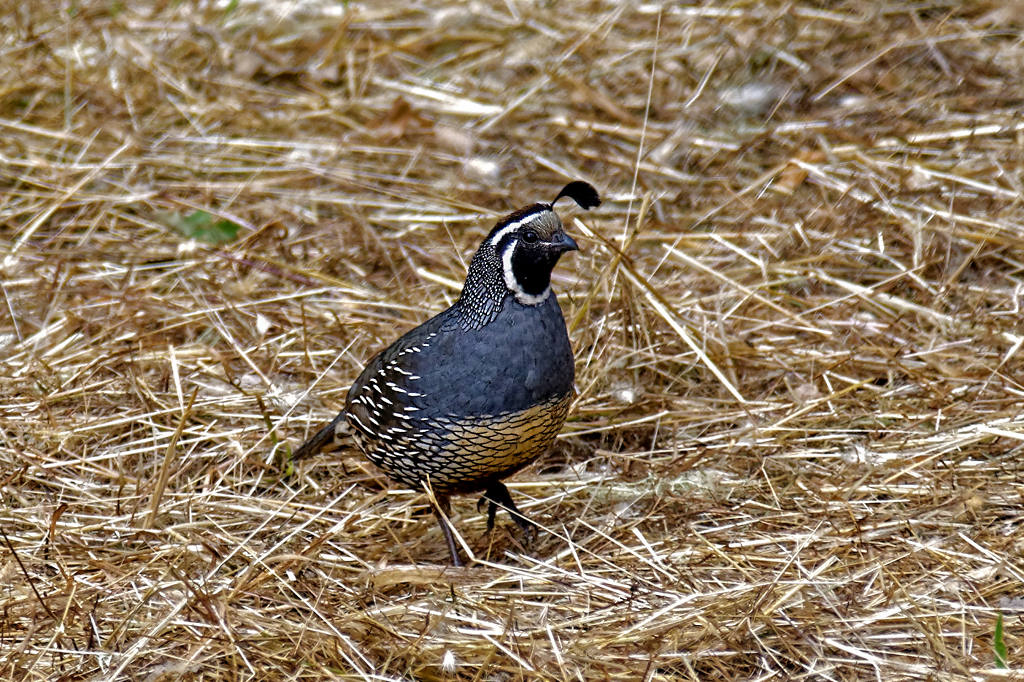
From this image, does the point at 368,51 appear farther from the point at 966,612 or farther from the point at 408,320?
the point at 966,612

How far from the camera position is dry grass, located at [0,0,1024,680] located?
304 cm

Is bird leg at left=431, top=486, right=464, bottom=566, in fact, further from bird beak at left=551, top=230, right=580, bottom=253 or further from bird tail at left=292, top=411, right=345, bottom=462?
bird beak at left=551, top=230, right=580, bottom=253

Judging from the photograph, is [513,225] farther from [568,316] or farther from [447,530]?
[568,316]

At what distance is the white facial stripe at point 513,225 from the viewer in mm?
3312

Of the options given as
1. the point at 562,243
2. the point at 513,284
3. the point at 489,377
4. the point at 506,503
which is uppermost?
the point at 562,243

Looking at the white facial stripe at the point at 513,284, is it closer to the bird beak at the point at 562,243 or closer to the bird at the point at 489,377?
the bird at the point at 489,377

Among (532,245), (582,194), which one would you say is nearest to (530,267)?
(532,245)

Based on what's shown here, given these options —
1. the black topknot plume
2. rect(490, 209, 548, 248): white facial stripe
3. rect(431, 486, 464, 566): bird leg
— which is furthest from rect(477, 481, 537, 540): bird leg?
the black topknot plume

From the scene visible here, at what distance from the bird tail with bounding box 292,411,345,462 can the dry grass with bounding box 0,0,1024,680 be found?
0.09m

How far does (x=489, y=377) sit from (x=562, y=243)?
402 mm

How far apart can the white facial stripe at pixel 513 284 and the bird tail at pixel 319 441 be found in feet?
2.45

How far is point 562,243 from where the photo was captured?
329 centimetres

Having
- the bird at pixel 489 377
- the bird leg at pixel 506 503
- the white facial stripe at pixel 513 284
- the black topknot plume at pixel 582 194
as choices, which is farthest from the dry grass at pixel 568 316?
the black topknot plume at pixel 582 194

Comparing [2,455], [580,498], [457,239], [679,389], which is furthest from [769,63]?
[2,455]
